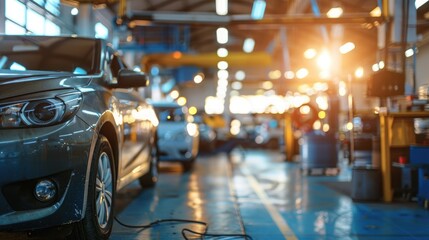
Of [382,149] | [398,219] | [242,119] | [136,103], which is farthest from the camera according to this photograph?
[242,119]

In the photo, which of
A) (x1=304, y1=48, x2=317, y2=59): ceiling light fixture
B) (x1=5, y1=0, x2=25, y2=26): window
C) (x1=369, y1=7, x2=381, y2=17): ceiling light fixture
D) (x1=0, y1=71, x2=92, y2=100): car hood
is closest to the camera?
(x1=0, y1=71, x2=92, y2=100): car hood

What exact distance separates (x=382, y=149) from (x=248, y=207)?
221 cm

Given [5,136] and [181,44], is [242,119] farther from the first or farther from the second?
[5,136]

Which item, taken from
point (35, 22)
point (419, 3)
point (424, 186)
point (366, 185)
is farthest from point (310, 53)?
point (35, 22)

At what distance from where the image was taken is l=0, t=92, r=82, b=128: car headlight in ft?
10.8

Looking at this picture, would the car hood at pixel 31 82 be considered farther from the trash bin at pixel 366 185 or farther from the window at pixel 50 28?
the trash bin at pixel 366 185

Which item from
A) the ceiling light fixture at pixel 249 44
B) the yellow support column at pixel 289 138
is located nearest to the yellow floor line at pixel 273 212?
the yellow support column at pixel 289 138

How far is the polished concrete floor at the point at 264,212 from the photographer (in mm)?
5043

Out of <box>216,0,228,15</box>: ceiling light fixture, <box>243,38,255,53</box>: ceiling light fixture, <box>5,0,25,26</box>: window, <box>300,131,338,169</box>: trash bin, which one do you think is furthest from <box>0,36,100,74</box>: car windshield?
<box>243,38,255,53</box>: ceiling light fixture

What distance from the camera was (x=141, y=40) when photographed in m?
19.1

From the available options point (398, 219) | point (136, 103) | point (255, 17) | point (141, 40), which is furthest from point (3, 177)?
point (141, 40)

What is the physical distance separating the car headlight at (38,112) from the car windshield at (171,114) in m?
7.96

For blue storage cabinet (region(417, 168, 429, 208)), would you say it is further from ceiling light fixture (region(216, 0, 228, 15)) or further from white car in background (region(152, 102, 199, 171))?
ceiling light fixture (region(216, 0, 228, 15))

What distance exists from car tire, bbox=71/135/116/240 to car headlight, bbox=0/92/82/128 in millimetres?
479
